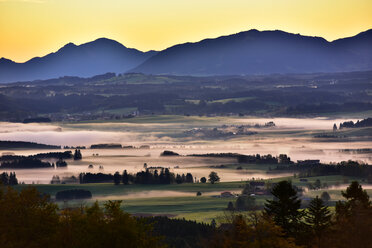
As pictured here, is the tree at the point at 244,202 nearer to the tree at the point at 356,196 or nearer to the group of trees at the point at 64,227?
the tree at the point at 356,196

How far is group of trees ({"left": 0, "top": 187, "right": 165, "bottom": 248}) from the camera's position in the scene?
58500mm

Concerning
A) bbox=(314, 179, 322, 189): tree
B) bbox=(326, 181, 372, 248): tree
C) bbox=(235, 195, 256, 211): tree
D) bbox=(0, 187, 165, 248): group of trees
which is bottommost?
bbox=(235, 195, 256, 211): tree

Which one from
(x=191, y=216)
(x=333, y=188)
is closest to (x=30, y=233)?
(x=191, y=216)

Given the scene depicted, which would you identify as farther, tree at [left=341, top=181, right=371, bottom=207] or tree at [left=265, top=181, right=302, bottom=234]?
tree at [left=341, top=181, right=371, bottom=207]

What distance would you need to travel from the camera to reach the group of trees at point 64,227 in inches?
2303

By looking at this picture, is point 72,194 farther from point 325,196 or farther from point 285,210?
point 285,210

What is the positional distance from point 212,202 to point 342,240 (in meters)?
104

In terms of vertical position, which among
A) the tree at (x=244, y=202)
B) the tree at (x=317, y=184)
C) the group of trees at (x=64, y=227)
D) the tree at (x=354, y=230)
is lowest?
the tree at (x=244, y=202)

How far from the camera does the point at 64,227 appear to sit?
62656mm

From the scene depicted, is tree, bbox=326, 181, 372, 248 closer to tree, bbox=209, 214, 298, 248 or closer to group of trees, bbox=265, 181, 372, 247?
group of trees, bbox=265, 181, 372, 247

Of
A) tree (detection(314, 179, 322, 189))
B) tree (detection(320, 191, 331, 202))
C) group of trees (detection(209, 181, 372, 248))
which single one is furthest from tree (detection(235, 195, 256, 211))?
group of trees (detection(209, 181, 372, 248))

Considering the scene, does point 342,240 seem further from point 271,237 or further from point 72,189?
point 72,189

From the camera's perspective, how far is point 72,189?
196m

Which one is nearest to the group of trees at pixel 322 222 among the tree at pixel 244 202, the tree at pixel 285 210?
the tree at pixel 285 210
